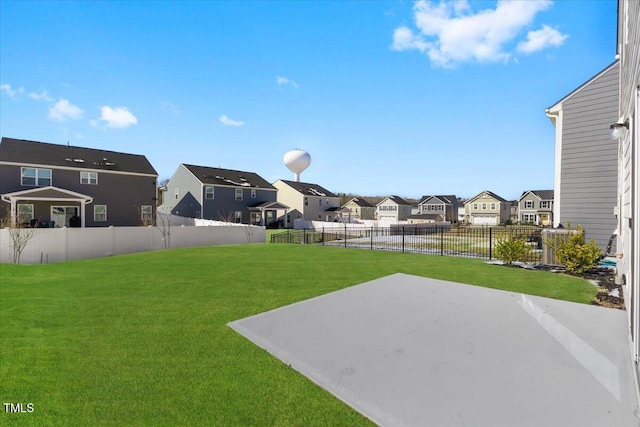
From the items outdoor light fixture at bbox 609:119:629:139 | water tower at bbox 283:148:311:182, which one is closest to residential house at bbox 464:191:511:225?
water tower at bbox 283:148:311:182

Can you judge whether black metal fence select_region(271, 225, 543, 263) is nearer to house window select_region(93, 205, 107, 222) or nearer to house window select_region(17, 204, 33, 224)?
house window select_region(93, 205, 107, 222)

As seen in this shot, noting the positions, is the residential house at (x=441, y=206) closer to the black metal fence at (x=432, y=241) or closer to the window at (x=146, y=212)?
the black metal fence at (x=432, y=241)

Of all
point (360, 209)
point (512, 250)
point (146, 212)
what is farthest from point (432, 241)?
point (360, 209)

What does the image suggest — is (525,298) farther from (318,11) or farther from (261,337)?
(318,11)

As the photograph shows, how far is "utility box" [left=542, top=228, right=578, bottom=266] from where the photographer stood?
9625 millimetres

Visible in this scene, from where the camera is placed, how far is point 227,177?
36625mm

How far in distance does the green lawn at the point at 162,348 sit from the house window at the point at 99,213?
58.2 ft

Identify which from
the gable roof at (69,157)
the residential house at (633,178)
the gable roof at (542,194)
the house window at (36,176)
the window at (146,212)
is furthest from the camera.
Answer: the gable roof at (542,194)

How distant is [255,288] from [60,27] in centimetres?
1032

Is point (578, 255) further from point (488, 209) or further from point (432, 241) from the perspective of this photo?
point (488, 209)

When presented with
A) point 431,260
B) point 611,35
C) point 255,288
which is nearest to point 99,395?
point 255,288

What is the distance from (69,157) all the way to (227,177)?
48.7 feet

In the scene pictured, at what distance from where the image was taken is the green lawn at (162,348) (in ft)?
8.91

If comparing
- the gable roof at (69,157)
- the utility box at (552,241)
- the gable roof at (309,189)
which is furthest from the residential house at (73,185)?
the utility box at (552,241)
